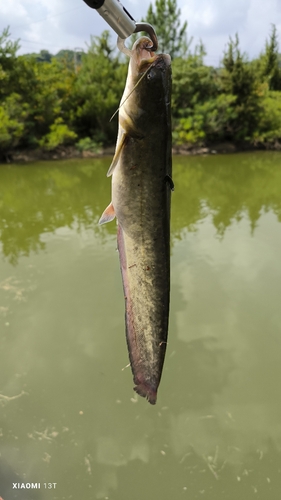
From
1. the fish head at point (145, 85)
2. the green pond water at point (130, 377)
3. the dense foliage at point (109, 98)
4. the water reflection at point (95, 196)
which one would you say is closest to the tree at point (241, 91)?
the dense foliage at point (109, 98)

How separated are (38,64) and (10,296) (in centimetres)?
1465

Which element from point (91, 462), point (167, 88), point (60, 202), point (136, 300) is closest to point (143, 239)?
point (136, 300)

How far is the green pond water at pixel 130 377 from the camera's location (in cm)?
252

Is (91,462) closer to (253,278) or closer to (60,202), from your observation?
(253,278)

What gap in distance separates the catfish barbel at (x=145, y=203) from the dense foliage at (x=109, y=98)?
1386 centimetres

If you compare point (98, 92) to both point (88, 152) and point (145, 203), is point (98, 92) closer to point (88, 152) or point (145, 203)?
point (88, 152)

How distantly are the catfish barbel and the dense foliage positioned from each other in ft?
45.5

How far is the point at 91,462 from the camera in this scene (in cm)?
259

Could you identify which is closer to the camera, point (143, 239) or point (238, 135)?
point (143, 239)

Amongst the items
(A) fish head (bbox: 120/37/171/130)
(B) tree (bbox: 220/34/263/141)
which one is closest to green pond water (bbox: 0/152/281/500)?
(A) fish head (bbox: 120/37/171/130)

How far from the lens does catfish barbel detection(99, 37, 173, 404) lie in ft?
3.45

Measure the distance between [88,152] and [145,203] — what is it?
15.5 metres

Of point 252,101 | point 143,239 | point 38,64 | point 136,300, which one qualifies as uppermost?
point 38,64

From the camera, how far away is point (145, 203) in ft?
3.60
